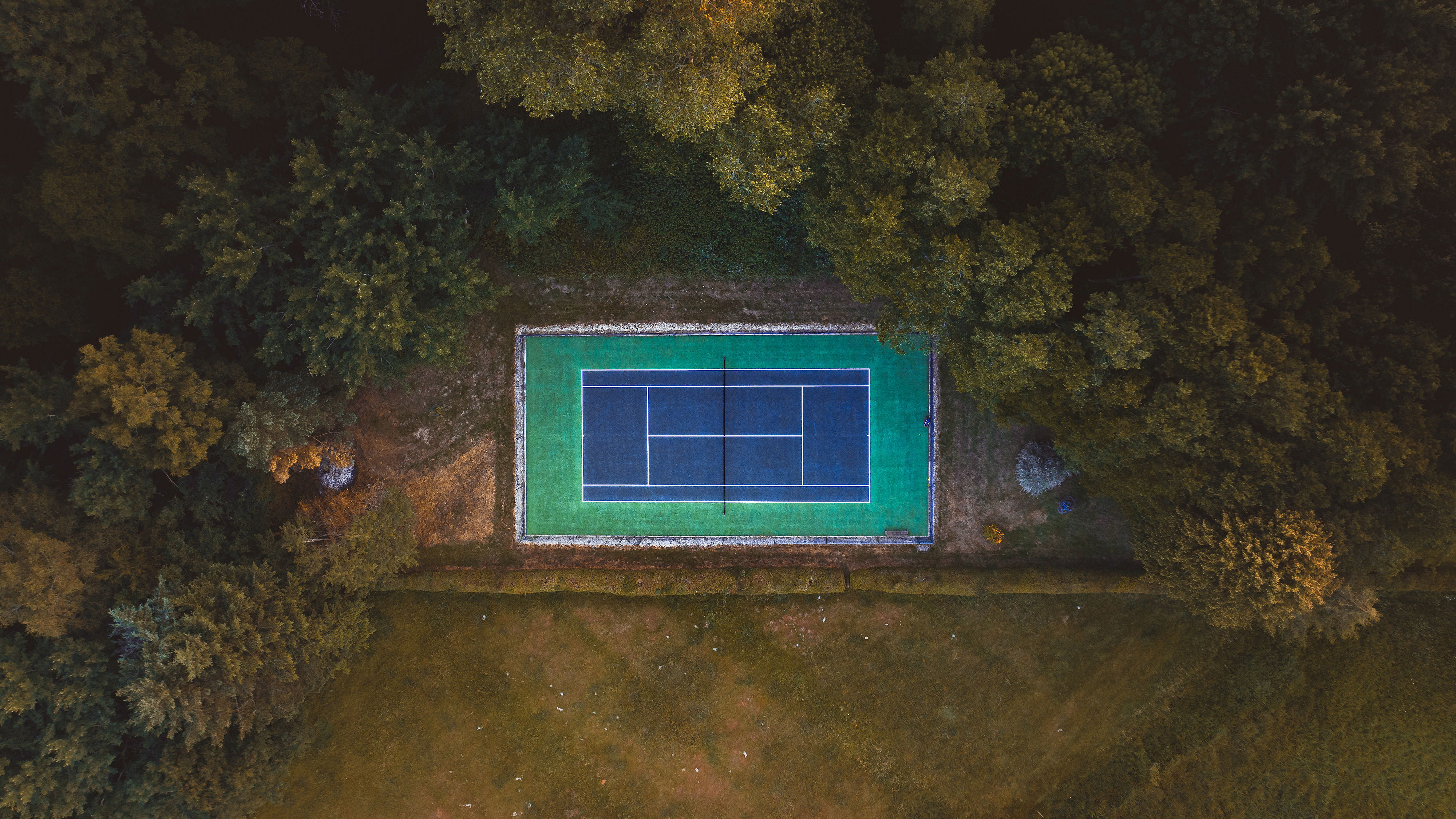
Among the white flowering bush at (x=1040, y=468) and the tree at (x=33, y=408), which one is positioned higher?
the tree at (x=33, y=408)

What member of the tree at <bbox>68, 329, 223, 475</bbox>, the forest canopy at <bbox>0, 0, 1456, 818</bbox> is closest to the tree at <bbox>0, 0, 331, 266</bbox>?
Answer: the forest canopy at <bbox>0, 0, 1456, 818</bbox>

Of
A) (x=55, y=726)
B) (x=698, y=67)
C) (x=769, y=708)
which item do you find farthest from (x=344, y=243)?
(x=769, y=708)

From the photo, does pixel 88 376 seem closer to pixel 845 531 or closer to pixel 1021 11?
pixel 845 531

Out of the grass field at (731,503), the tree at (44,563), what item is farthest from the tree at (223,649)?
the grass field at (731,503)

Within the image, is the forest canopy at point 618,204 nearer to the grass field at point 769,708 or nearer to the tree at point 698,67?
the tree at point 698,67

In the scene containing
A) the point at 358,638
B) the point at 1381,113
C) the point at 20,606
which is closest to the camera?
the point at 1381,113

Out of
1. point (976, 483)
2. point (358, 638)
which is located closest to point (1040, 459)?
point (976, 483)

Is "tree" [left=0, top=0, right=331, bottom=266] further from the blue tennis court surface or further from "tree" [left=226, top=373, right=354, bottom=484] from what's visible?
the blue tennis court surface
